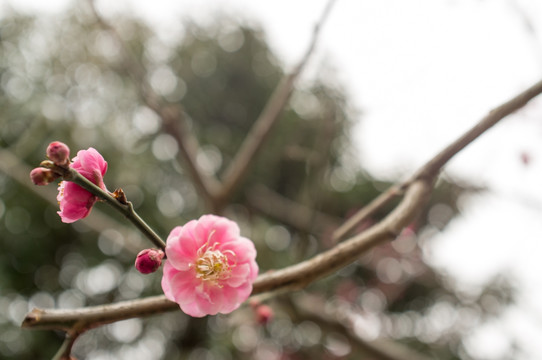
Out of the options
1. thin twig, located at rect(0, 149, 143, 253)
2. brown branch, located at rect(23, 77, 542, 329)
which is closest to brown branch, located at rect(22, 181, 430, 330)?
brown branch, located at rect(23, 77, 542, 329)

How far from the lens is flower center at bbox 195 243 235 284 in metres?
0.65

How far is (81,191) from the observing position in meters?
0.54

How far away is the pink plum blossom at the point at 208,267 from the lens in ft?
1.99

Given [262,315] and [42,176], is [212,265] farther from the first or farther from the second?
[262,315]

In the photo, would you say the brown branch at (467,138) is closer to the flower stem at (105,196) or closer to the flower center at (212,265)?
the flower center at (212,265)

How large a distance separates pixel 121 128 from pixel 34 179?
436 centimetres

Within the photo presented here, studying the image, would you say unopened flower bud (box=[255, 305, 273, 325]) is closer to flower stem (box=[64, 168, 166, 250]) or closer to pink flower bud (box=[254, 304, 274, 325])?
pink flower bud (box=[254, 304, 274, 325])

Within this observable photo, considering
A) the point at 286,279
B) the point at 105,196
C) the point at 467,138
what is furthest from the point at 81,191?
the point at 467,138

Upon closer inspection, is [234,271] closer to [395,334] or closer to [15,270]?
[15,270]

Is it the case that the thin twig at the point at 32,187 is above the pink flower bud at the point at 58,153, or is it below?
below

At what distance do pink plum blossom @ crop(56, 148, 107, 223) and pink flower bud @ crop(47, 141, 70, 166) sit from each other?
5 centimetres

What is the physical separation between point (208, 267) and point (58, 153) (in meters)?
0.29

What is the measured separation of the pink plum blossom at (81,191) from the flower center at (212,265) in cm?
19

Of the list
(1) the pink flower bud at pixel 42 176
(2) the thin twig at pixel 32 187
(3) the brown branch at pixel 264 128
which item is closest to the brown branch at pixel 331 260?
(1) the pink flower bud at pixel 42 176
